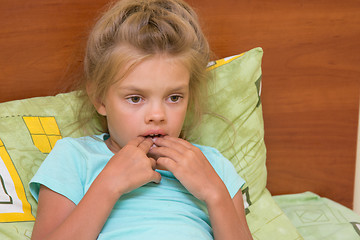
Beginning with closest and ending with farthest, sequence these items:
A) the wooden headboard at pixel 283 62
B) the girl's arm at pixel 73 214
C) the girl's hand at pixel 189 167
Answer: the girl's arm at pixel 73 214 < the girl's hand at pixel 189 167 < the wooden headboard at pixel 283 62

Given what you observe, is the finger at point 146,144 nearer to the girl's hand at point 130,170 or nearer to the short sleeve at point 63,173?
the girl's hand at point 130,170

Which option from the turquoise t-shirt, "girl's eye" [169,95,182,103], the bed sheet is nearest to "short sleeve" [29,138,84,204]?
the turquoise t-shirt

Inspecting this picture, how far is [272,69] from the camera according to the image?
145 cm

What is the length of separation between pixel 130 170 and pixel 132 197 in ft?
0.29


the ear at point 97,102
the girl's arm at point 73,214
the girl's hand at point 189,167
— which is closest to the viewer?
the girl's arm at point 73,214

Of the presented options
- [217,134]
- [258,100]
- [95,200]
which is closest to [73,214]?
[95,200]

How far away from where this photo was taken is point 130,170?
97 centimetres

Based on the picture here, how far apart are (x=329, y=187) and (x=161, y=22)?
92 centimetres

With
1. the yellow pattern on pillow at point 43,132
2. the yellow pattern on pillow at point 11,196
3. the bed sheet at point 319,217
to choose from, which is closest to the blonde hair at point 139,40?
the yellow pattern on pillow at point 43,132

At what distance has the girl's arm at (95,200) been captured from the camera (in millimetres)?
905

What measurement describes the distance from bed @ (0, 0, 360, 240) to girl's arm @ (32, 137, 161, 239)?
0.43 ft

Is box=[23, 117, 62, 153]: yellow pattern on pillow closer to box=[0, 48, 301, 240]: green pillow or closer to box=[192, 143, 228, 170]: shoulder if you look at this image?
box=[0, 48, 301, 240]: green pillow

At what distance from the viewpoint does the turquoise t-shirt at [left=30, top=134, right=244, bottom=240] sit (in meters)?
0.96

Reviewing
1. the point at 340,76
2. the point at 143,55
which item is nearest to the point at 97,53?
the point at 143,55
